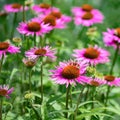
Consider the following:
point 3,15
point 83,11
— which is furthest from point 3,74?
point 83,11

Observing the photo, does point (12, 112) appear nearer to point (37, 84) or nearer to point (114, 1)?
point (37, 84)

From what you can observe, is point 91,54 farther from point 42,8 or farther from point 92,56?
point 42,8

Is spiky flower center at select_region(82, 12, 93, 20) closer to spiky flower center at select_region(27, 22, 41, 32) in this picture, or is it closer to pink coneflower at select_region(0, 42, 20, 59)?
spiky flower center at select_region(27, 22, 41, 32)

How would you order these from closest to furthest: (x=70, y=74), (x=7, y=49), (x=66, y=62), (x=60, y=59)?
(x=70, y=74) → (x=66, y=62) → (x=7, y=49) → (x=60, y=59)

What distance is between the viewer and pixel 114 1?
11.1ft

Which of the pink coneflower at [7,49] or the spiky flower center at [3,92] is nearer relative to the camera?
the spiky flower center at [3,92]

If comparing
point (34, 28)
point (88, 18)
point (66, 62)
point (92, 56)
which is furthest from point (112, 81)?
point (88, 18)

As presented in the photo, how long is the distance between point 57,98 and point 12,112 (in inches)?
15.7

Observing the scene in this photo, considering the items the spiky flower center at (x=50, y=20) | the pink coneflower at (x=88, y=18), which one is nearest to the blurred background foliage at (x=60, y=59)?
the pink coneflower at (x=88, y=18)

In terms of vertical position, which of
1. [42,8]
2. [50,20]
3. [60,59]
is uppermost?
[50,20]

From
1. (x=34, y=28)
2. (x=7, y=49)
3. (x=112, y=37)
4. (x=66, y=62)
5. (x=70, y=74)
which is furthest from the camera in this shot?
(x=112, y=37)

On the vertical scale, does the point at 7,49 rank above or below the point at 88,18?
above

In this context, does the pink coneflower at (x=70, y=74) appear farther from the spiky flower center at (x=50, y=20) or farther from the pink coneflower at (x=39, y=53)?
the spiky flower center at (x=50, y=20)

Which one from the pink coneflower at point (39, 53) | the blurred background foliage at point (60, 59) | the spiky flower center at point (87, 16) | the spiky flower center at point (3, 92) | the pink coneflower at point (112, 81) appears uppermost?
the pink coneflower at point (39, 53)
